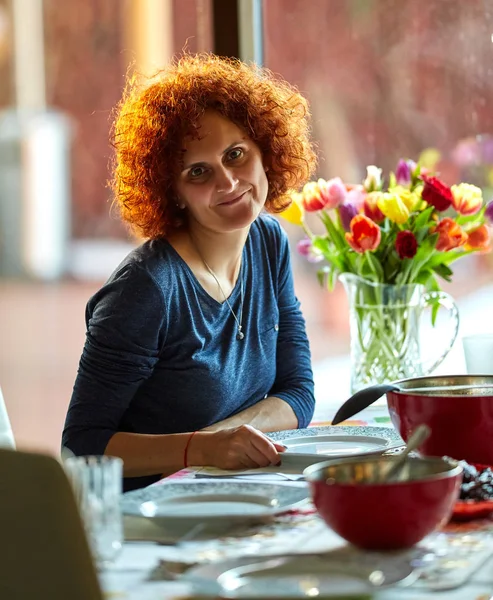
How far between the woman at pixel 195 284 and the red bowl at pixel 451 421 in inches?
16.9

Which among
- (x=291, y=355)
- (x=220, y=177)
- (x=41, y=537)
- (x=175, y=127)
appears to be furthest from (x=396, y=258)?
(x=41, y=537)

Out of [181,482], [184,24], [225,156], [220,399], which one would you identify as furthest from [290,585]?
[184,24]

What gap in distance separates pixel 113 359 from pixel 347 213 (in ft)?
1.88

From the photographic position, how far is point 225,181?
1.84 m

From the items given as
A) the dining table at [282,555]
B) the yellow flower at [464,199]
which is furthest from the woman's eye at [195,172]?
the dining table at [282,555]

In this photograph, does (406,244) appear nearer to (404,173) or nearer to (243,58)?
(404,173)

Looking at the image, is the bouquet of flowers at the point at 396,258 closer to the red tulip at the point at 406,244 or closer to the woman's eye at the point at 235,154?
the red tulip at the point at 406,244

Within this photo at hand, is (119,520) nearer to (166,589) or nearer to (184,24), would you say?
(166,589)

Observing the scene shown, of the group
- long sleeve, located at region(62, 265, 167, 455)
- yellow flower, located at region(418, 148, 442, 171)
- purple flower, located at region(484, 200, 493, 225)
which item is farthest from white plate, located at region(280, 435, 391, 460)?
yellow flower, located at region(418, 148, 442, 171)

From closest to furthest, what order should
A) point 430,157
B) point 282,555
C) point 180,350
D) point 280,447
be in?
point 282,555, point 280,447, point 180,350, point 430,157

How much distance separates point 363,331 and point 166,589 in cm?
116

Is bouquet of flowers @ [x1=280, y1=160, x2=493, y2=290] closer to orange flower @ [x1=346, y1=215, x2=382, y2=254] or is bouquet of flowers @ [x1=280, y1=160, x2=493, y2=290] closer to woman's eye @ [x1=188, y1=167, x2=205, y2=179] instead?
orange flower @ [x1=346, y1=215, x2=382, y2=254]

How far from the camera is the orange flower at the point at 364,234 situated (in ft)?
6.25

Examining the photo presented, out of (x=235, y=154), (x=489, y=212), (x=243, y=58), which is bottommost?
(x=489, y=212)
